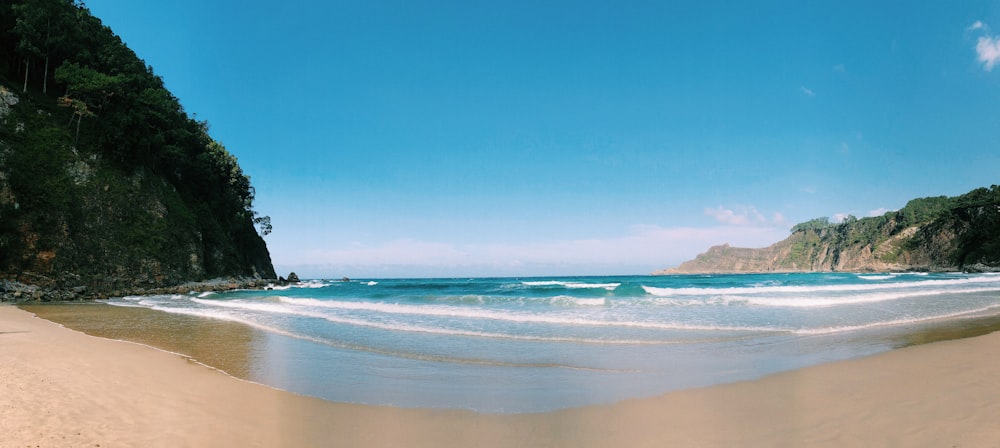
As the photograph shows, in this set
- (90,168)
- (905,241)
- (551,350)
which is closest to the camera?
(551,350)

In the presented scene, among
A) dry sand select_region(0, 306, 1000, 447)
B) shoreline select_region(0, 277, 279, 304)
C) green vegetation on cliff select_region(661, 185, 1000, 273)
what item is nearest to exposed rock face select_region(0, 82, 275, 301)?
shoreline select_region(0, 277, 279, 304)

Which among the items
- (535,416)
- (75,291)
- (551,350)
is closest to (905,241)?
(551,350)

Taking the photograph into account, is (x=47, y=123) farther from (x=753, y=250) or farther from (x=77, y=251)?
(x=753, y=250)

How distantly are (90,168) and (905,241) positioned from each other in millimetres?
140634

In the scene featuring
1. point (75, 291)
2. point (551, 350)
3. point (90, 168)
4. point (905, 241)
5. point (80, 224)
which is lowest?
point (551, 350)

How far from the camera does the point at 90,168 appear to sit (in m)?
35.3

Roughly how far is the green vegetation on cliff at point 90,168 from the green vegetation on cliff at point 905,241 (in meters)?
110

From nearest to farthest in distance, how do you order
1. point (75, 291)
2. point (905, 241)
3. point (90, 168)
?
point (75, 291)
point (90, 168)
point (905, 241)

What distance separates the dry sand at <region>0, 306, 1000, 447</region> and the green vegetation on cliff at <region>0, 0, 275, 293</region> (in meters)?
32.0

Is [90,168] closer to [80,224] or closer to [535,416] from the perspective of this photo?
[80,224]

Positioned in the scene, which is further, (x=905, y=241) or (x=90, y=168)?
(x=905, y=241)

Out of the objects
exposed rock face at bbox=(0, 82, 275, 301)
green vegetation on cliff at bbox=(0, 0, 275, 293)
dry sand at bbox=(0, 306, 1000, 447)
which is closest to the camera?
dry sand at bbox=(0, 306, 1000, 447)

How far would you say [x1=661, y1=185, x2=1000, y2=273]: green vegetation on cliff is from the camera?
8062cm

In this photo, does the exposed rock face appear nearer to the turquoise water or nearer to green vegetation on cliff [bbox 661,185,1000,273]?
the turquoise water
